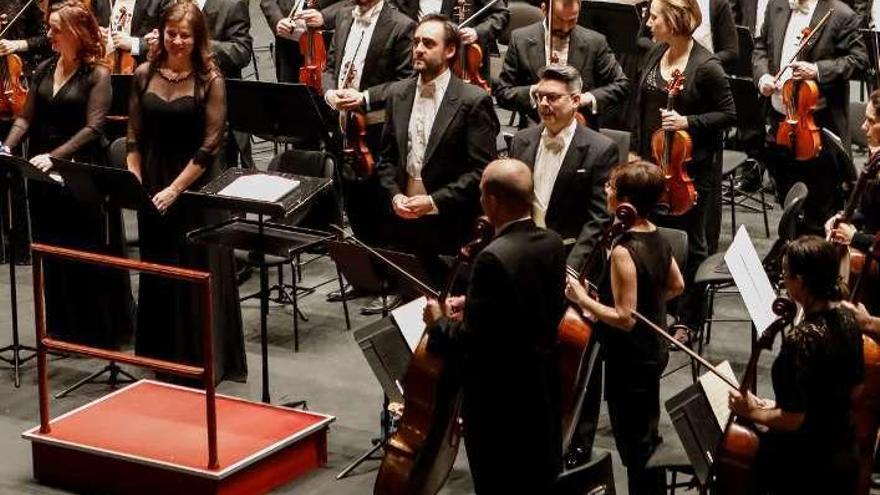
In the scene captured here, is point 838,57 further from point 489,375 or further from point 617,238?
point 489,375

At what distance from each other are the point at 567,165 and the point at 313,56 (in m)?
2.78

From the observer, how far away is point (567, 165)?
6.43 metres

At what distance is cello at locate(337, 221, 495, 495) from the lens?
520cm

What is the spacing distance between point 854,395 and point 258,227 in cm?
254

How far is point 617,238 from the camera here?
5.52m

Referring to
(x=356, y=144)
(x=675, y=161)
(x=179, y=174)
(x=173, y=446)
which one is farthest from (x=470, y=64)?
(x=173, y=446)

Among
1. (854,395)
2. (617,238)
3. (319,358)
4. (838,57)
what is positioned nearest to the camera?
(854,395)

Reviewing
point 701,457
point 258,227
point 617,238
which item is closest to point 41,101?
point 258,227

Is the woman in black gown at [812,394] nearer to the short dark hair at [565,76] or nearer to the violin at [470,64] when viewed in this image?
the short dark hair at [565,76]

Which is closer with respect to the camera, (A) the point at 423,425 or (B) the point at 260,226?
(A) the point at 423,425

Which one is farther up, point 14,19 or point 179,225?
point 14,19

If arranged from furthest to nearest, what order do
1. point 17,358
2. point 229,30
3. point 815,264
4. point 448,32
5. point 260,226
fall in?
point 229,30 < point 17,358 < point 448,32 < point 260,226 < point 815,264

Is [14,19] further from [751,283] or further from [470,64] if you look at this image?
[751,283]

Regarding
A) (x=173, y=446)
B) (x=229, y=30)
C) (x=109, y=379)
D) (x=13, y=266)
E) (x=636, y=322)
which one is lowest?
(x=109, y=379)
